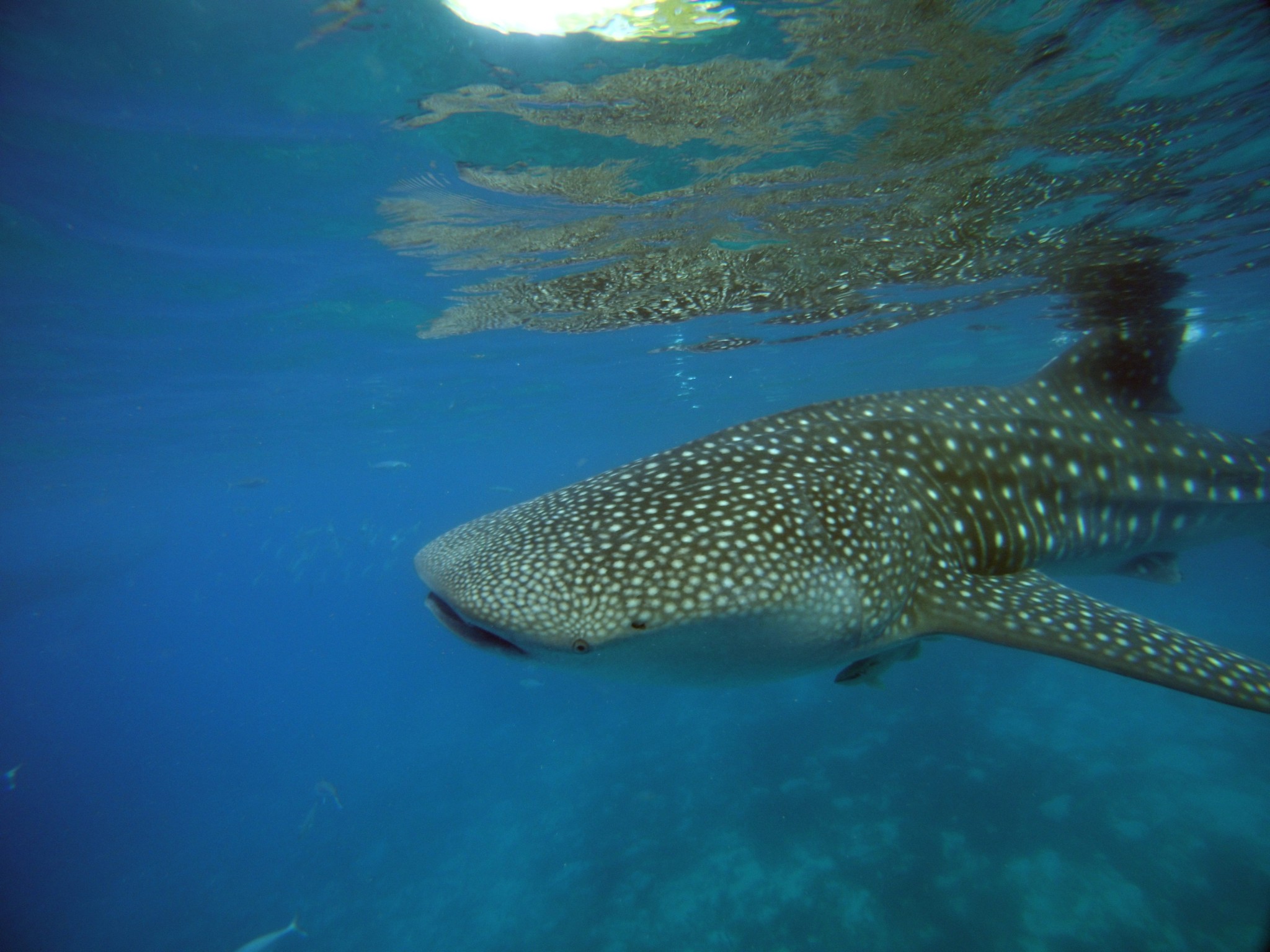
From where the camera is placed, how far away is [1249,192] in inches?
366

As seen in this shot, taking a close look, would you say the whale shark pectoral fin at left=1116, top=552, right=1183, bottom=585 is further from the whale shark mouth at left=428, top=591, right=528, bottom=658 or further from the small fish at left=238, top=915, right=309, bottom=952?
the small fish at left=238, top=915, right=309, bottom=952

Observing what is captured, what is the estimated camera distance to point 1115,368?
5555 mm

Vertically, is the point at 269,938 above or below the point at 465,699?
above

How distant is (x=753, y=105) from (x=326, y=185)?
647 centimetres

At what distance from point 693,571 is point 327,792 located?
2363 centimetres

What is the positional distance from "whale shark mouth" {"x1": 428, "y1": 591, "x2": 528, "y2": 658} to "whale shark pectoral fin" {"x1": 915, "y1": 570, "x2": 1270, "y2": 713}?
2348 millimetres

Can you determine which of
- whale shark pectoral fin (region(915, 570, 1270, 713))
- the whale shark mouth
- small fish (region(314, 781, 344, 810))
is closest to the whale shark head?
the whale shark mouth

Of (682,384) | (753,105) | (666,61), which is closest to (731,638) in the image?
(666,61)

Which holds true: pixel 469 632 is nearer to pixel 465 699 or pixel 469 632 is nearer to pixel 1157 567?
pixel 1157 567

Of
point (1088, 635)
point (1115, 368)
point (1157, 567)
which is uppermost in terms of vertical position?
point (1115, 368)

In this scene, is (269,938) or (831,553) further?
(269,938)

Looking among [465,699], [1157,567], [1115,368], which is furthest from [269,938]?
[1115,368]

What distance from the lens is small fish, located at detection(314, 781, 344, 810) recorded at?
1638cm

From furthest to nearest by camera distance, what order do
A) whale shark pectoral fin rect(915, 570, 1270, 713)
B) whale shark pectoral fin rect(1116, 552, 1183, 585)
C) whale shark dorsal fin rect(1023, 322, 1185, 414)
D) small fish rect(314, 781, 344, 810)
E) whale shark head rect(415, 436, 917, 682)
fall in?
small fish rect(314, 781, 344, 810), whale shark pectoral fin rect(1116, 552, 1183, 585), whale shark dorsal fin rect(1023, 322, 1185, 414), whale shark pectoral fin rect(915, 570, 1270, 713), whale shark head rect(415, 436, 917, 682)
